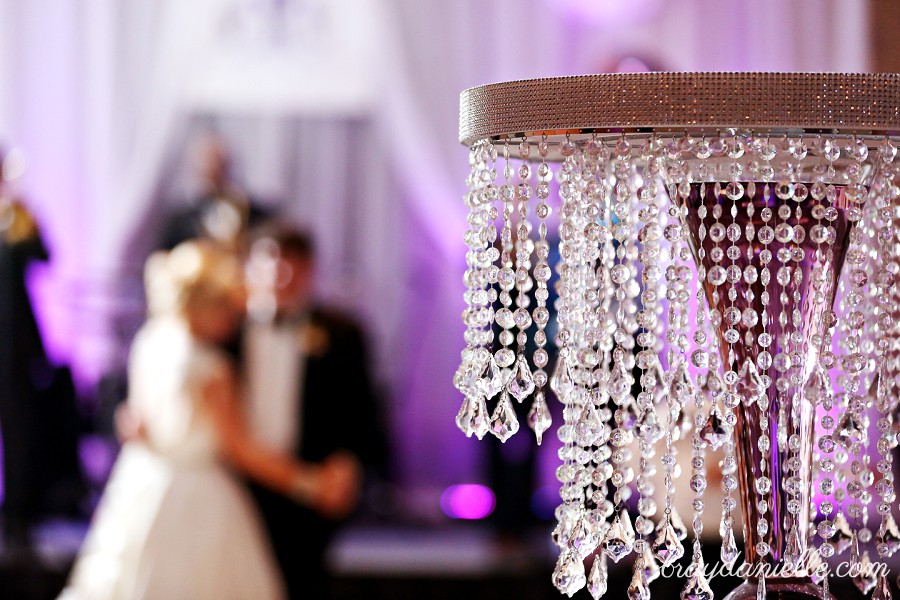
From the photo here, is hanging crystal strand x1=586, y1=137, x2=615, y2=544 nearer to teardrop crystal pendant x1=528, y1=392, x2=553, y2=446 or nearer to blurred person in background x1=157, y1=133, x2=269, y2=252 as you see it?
teardrop crystal pendant x1=528, y1=392, x2=553, y2=446

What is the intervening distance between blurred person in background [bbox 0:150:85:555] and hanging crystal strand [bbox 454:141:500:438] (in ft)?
11.5

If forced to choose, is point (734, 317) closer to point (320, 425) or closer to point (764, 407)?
point (764, 407)

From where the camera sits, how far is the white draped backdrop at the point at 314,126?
476cm

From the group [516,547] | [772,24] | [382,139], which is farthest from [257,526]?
[772,24]

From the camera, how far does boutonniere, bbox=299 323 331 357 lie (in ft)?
11.5

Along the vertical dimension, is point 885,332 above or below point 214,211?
below

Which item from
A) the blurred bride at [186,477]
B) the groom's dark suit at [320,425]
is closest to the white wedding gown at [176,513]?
the blurred bride at [186,477]

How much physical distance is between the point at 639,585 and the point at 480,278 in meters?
0.27

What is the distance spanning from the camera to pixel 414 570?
145 inches

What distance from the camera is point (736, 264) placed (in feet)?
3.06

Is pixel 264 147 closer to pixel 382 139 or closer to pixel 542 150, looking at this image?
pixel 382 139

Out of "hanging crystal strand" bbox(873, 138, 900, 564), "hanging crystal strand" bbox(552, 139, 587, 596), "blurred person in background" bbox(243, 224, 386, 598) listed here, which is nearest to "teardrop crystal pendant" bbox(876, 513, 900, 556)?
"hanging crystal strand" bbox(873, 138, 900, 564)

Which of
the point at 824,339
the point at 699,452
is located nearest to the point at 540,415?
the point at 699,452

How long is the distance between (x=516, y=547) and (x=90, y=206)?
235 centimetres
